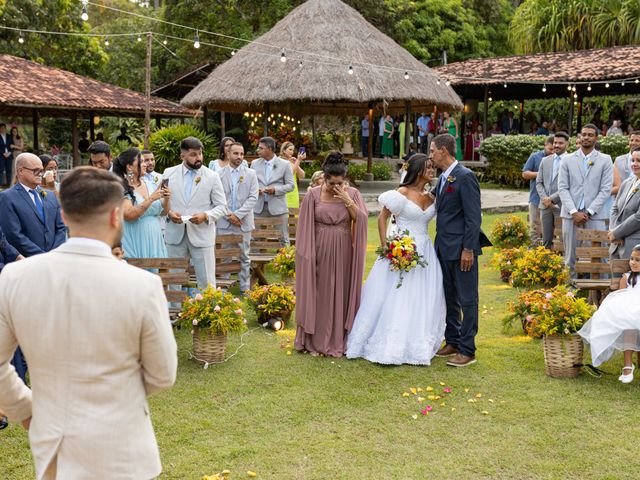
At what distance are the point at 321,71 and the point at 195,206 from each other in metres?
14.9

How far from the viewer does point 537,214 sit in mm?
13172

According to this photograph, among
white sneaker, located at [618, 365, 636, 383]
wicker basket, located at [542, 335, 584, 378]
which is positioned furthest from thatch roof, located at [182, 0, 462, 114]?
white sneaker, located at [618, 365, 636, 383]

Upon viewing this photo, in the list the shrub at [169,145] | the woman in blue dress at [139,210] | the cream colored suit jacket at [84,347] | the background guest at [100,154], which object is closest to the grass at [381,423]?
A: the woman in blue dress at [139,210]

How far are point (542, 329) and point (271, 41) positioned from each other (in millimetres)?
19350

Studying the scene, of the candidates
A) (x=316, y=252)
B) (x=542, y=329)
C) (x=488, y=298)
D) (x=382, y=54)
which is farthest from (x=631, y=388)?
(x=382, y=54)

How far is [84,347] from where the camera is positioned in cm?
275

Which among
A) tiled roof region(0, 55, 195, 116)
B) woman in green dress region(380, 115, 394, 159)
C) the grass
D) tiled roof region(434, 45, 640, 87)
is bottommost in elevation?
the grass

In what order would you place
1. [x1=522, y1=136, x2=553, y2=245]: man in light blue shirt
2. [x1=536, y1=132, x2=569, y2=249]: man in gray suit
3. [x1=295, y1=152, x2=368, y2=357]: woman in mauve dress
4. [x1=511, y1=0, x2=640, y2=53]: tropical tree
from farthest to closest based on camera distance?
[x1=511, y1=0, x2=640, y2=53]: tropical tree
[x1=522, y1=136, x2=553, y2=245]: man in light blue shirt
[x1=536, y1=132, x2=569, y2=249]: man in gray suit
[x1=295, y1=152, x2=368, y2=357]: woman in mauve dress

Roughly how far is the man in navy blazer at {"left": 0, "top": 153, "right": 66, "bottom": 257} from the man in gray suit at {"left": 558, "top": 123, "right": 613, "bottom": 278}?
6620 mm

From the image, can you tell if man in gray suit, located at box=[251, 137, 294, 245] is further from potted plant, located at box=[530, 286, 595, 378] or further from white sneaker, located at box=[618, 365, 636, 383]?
white sneaker, located at box=[618, 365, 636, 383]

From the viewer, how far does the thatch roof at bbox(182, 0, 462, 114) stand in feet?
73.1

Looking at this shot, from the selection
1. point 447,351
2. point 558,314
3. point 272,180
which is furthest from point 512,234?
point 558,314

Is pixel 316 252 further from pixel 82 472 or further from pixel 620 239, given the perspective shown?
pixel 82 472

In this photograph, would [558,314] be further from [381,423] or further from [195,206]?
[195,206]
